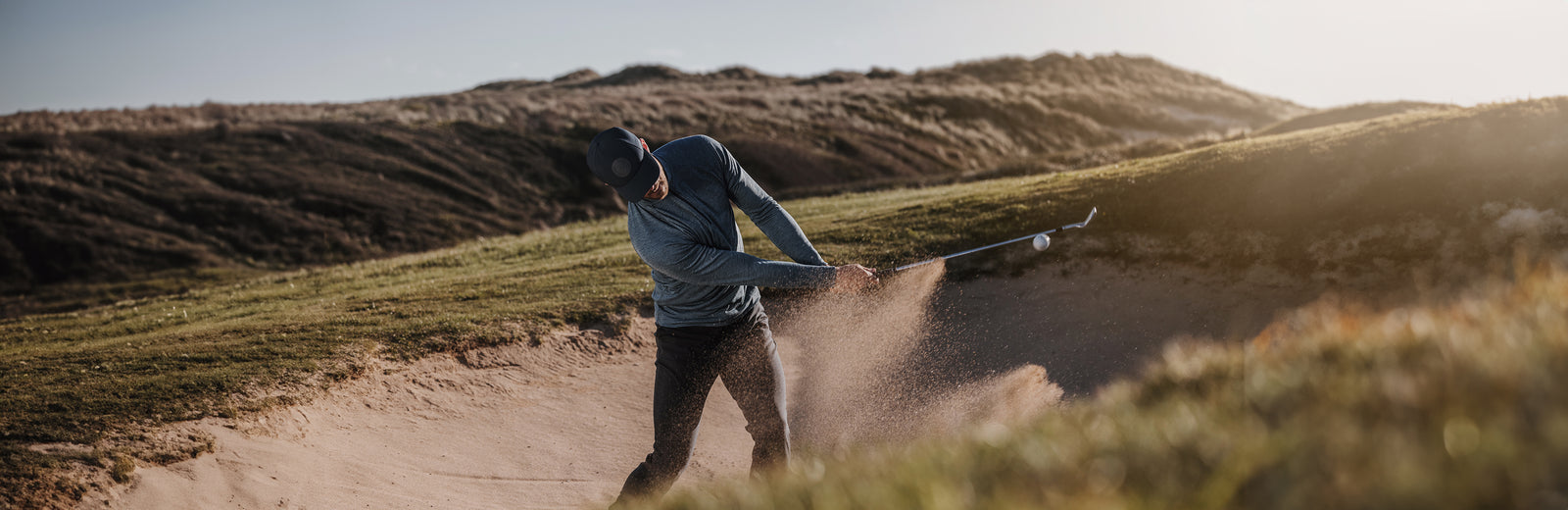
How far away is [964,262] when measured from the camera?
13234mm

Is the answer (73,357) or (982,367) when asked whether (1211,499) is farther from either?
(73,357)

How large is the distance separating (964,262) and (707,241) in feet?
27.2

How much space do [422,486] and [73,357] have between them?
6499 mm

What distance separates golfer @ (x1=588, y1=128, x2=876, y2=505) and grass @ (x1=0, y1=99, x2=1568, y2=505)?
564 cm

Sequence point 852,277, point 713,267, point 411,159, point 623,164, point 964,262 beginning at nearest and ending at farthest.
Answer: point 623,164, point 713,267, point 852,277, point 964,262, point 411,159

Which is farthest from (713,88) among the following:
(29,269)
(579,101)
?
(29,269)

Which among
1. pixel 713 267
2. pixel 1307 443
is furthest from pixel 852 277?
pixel 1307 443

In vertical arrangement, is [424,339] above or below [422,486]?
above

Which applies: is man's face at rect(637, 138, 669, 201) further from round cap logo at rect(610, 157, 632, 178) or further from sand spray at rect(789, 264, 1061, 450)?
sand spray at rect(789, 264, 1061, 450)

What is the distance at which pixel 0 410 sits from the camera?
8547 mm

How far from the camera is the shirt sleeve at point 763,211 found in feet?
19.0

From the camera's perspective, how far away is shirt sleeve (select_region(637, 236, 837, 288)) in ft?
17.7

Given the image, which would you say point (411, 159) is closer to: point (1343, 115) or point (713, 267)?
point (1343, 115)

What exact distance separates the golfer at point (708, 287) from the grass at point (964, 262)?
18.5ft
